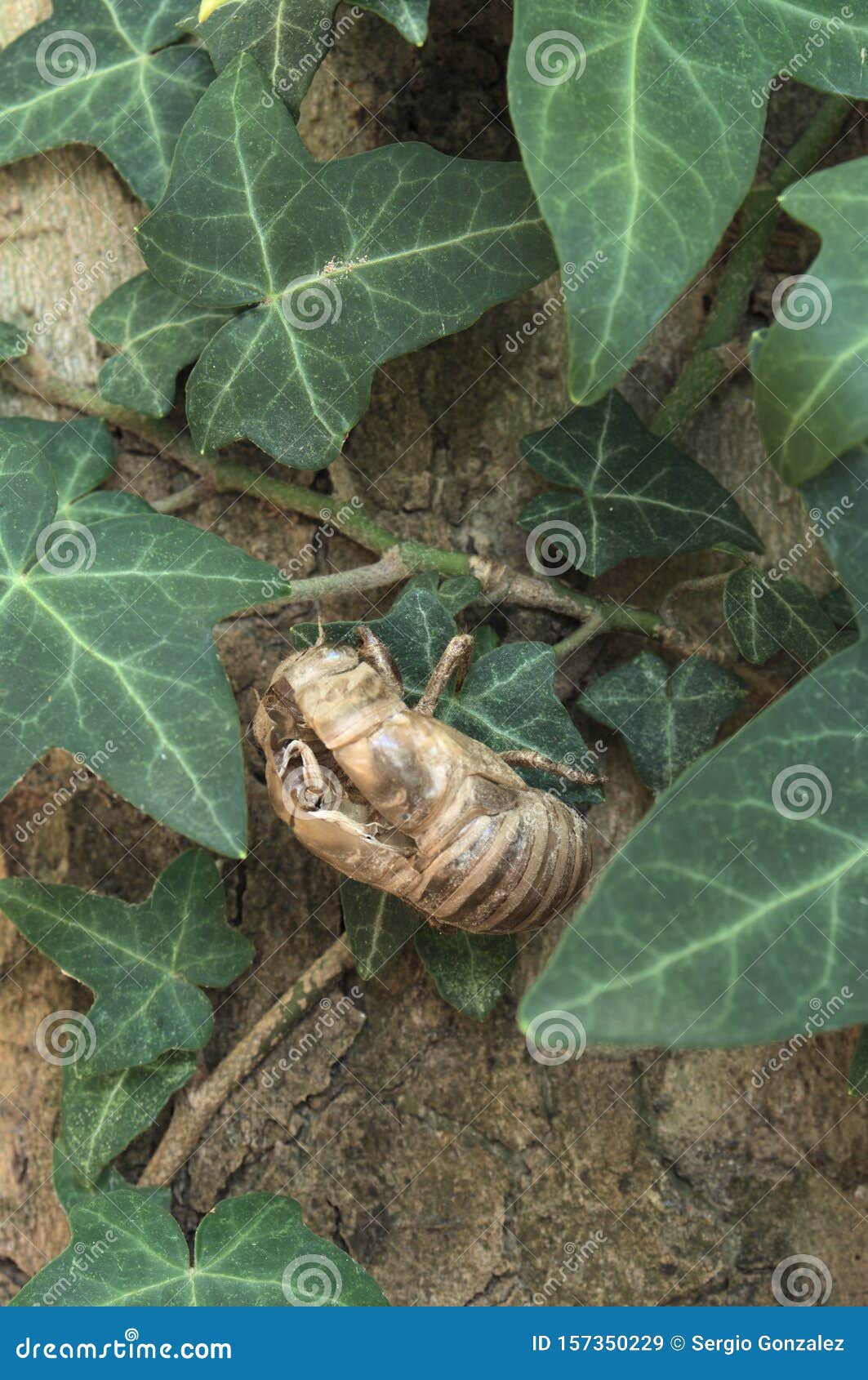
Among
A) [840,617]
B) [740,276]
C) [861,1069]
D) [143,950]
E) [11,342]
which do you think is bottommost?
[143,950]

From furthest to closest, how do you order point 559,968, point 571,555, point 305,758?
Answer: point 571,555, point 305,758, point 559,968

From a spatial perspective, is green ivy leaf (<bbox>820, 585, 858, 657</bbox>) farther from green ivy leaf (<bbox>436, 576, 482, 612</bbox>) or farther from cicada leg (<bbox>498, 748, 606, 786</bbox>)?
green ivy leaf (<bbox>436, 576, 482, 612</bbox>)

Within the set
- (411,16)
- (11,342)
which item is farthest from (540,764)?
(11,342)

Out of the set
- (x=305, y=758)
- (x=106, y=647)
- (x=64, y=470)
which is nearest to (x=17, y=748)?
(x=106, y=647)

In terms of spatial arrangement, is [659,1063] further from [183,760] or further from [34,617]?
[34,617]

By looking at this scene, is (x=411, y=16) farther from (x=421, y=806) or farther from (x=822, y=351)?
(x=421, y=806)

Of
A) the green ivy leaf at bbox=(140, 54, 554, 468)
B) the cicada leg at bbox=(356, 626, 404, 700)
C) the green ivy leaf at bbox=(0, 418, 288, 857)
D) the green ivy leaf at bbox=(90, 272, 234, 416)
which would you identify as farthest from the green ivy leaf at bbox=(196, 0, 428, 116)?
the cicada leg at bbox=(356, 626, 404, 700)
